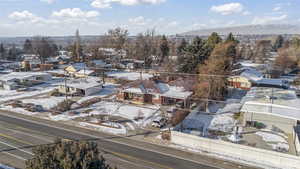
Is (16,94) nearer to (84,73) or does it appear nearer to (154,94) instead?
(84,73)

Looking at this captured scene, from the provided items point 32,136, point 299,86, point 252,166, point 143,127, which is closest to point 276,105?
point 252,166

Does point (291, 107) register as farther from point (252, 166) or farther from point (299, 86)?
point (299, 86)

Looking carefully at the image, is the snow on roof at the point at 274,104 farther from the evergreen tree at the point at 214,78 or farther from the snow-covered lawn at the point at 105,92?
the snow-covered lawn at the point at 105,92

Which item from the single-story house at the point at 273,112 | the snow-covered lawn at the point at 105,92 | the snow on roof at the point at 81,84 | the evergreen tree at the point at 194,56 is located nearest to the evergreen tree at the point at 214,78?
the single-story house at the point at 273,112

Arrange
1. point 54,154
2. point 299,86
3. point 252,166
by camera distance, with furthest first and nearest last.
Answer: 1. point 299,86
2. point 252,166
3. point 54,154

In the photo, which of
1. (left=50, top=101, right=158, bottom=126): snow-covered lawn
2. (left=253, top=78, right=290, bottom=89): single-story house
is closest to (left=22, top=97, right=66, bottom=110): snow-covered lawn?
(left=50, top=101, right=158, bottom=126): snow-covered lawn

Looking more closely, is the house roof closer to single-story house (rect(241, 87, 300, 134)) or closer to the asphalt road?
single-story house (rect(241, 87, 300, 134))
